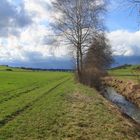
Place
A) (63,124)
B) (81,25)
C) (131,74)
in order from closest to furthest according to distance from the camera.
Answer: (63,124)
(81,25)
(131,74)

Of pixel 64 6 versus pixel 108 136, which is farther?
pixel 64 6

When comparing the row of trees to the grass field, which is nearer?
the grass field

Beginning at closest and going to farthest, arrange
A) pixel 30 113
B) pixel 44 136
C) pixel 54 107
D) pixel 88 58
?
1. pixel 44 136
2. pixel 30 113
3. pixel 54 107
4. pixel 88 58

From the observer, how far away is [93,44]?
51125 millimetres

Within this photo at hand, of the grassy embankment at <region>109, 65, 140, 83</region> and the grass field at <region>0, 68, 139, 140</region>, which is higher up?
the grassy embankment at <region>109, 65, 140, 83</region>

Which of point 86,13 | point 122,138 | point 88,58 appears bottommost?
point 122,138

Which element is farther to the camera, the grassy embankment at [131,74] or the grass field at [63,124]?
the grassy embankment at [131,74]

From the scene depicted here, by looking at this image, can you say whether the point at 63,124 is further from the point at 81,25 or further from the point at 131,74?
the point at 131,74

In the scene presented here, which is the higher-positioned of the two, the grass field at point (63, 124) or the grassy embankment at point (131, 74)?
the grassy embankment at point (131, 74)

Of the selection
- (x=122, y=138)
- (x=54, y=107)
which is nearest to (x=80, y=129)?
(x=122, y=138)

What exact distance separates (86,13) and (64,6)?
2919 mm

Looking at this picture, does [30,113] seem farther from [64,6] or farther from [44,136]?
[64,6]

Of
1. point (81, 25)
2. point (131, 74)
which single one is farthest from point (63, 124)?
point (131, 74)

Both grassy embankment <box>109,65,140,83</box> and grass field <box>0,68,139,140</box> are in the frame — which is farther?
grassy embankment <box>109,65,140,83</box>
